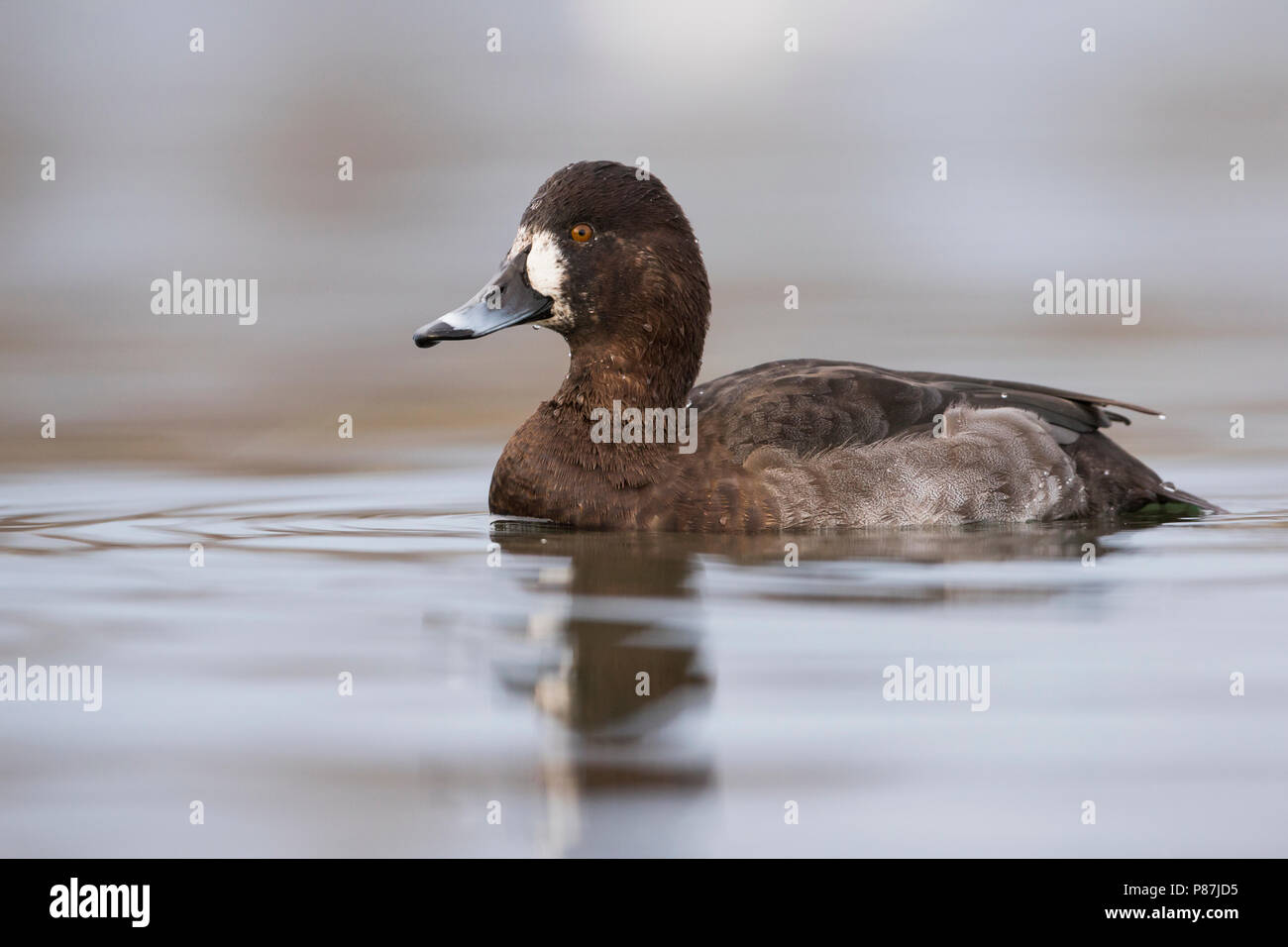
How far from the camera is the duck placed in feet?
25.8

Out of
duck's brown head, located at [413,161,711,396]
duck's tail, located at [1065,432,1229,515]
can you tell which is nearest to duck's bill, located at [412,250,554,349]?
duck's brown head, located at [413,161,711,396]

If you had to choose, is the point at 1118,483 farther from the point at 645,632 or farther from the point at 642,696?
the point at 642,696

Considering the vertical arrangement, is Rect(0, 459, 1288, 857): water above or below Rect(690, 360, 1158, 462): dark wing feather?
below

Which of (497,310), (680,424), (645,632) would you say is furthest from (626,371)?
(645,632)

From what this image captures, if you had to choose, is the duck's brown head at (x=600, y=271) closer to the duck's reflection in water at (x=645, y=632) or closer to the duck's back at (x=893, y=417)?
the duck's back at (x=893, y=417)

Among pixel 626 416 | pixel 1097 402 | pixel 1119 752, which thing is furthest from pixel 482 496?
pixel 1119 752

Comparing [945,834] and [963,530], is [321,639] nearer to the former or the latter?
[945,834]

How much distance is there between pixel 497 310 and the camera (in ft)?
26.4

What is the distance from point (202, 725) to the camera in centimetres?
502

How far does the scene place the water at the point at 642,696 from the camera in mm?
4289

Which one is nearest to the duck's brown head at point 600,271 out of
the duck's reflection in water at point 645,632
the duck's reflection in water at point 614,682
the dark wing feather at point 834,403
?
the dark wing feather at point 834,403

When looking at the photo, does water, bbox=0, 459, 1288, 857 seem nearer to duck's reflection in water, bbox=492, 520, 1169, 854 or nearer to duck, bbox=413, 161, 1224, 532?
duck's reflection in water, bbox=492, 520, 1169, 854

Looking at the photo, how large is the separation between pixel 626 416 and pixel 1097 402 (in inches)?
82.8

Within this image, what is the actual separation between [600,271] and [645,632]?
8.34 feet
